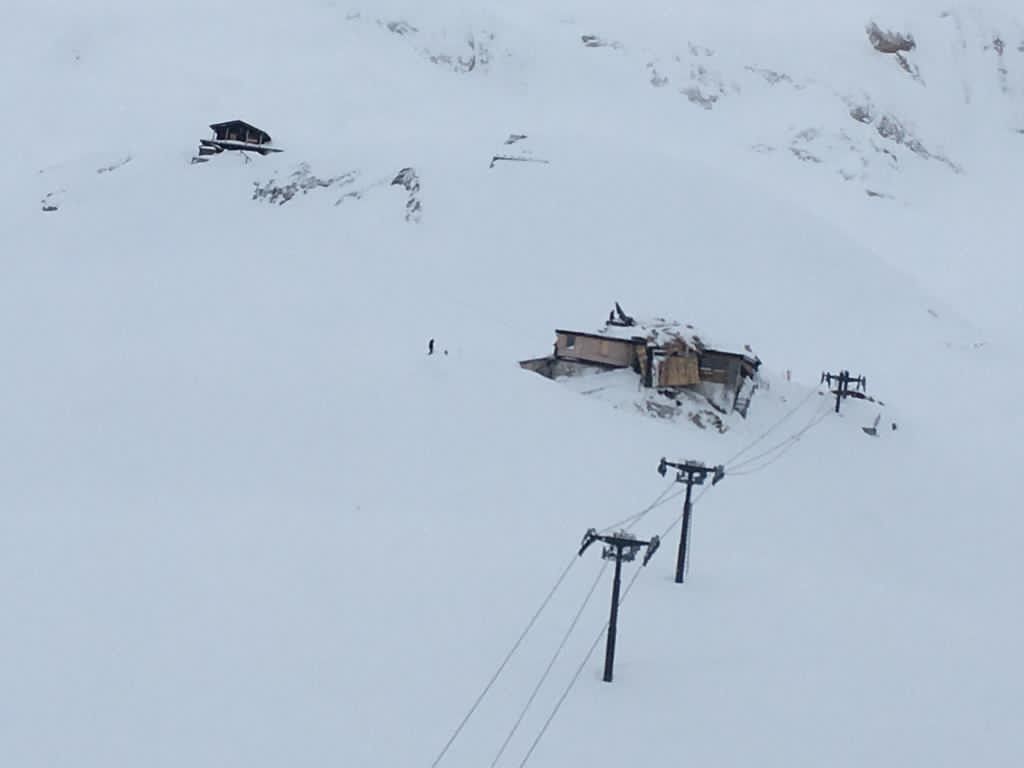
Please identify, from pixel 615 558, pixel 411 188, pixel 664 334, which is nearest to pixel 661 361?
pixel 664 334

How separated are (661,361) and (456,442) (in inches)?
335

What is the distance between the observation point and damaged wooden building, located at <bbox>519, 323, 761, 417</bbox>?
3441cm

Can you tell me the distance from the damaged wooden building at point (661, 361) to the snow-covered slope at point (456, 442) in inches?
58.3

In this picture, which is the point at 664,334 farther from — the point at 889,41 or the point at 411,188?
the point at 889,41

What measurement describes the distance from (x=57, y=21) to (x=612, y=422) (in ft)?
251

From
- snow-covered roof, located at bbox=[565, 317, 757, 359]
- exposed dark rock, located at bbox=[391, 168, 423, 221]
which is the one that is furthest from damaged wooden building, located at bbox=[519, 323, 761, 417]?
exposed dark rock, located at bbox=[391, 168, 423, 221]

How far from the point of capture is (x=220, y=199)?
176 ft

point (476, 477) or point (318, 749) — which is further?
point (476, 477)

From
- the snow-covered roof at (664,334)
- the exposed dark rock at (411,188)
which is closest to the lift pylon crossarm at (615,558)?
the snow-covered roof at (664,334)

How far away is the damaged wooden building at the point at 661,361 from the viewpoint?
113ft

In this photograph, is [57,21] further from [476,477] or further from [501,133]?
[476,477]

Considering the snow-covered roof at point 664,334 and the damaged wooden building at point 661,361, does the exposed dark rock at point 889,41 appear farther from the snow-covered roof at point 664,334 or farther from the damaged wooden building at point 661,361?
the damaged wooden building at point 661,361

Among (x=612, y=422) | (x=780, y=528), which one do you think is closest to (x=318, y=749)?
(x=780, y=528)

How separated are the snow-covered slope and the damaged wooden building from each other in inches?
58.3
